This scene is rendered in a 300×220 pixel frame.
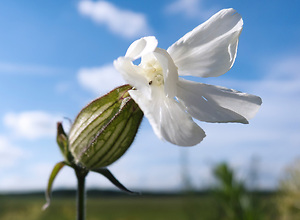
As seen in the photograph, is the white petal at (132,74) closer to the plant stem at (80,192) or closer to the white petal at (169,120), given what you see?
the white petal at (169,120)

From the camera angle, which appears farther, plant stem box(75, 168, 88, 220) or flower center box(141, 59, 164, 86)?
plant stem box(75, 168, 88, 220)

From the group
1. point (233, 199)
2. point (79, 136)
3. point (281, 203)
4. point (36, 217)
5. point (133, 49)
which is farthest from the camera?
point (36, 217)

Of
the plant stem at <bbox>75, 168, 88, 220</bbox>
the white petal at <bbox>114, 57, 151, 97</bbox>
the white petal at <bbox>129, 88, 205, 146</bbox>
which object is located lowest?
the plant stem at <bbox>75, 168, 88, 220</bbox>

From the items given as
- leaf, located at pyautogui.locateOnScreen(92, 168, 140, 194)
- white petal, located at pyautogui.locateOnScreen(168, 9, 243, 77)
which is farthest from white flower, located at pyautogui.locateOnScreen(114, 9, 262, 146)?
leaf, located at pyautogui.locateOnScreen(92, 168, 140, 194)

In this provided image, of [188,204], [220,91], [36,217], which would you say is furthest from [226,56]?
[36,217]

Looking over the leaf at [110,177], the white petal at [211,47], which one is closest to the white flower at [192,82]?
the white petal at [211,47]

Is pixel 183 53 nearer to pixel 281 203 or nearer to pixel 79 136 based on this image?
pixel 79 136

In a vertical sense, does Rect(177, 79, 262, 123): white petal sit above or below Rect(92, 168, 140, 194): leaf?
above

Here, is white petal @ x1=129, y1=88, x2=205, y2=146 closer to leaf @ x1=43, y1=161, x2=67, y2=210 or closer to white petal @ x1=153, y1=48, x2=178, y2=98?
white petal @ x1=153, y1=48, x2=178, y2=98
